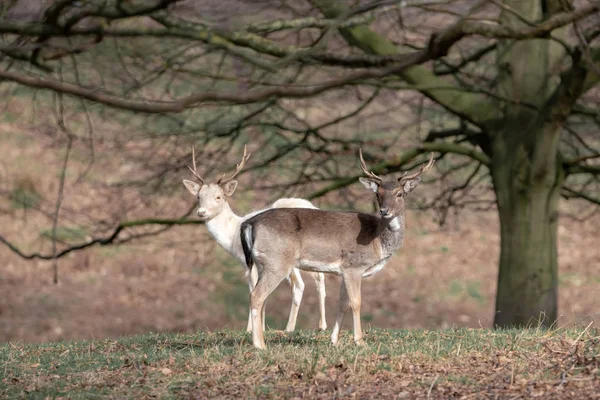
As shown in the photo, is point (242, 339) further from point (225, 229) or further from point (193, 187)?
point (193, 187)

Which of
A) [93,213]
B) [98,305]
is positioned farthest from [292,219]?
[93,213]

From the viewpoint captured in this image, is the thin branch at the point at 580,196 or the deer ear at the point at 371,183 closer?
the deer ear at the point at 371,183

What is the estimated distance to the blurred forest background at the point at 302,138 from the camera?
8609mm

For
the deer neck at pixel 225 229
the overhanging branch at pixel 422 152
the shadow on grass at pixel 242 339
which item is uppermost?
the overhanging branch at pixel 422 152

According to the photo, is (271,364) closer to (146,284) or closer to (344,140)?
(344,140)

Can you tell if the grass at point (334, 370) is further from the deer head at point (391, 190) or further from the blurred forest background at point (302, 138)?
the blurred forest background at point (302, 138)

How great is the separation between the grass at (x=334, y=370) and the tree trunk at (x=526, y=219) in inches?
146

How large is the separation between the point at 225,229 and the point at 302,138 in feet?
8.81

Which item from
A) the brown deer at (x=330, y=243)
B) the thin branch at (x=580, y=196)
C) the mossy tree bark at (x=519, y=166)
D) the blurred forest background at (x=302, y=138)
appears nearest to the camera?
the brown deer at (x=330, y=243)

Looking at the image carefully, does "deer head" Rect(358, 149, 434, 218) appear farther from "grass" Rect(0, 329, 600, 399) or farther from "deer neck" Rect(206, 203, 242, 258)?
"deer neck" Rect(206, 203, 242, 258)

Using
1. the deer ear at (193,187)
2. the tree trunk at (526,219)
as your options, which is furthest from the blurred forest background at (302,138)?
the deer ear at (193,187)

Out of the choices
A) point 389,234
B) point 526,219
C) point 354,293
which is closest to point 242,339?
point 354,293

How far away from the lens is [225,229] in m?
10.4

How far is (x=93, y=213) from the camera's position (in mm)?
23234
